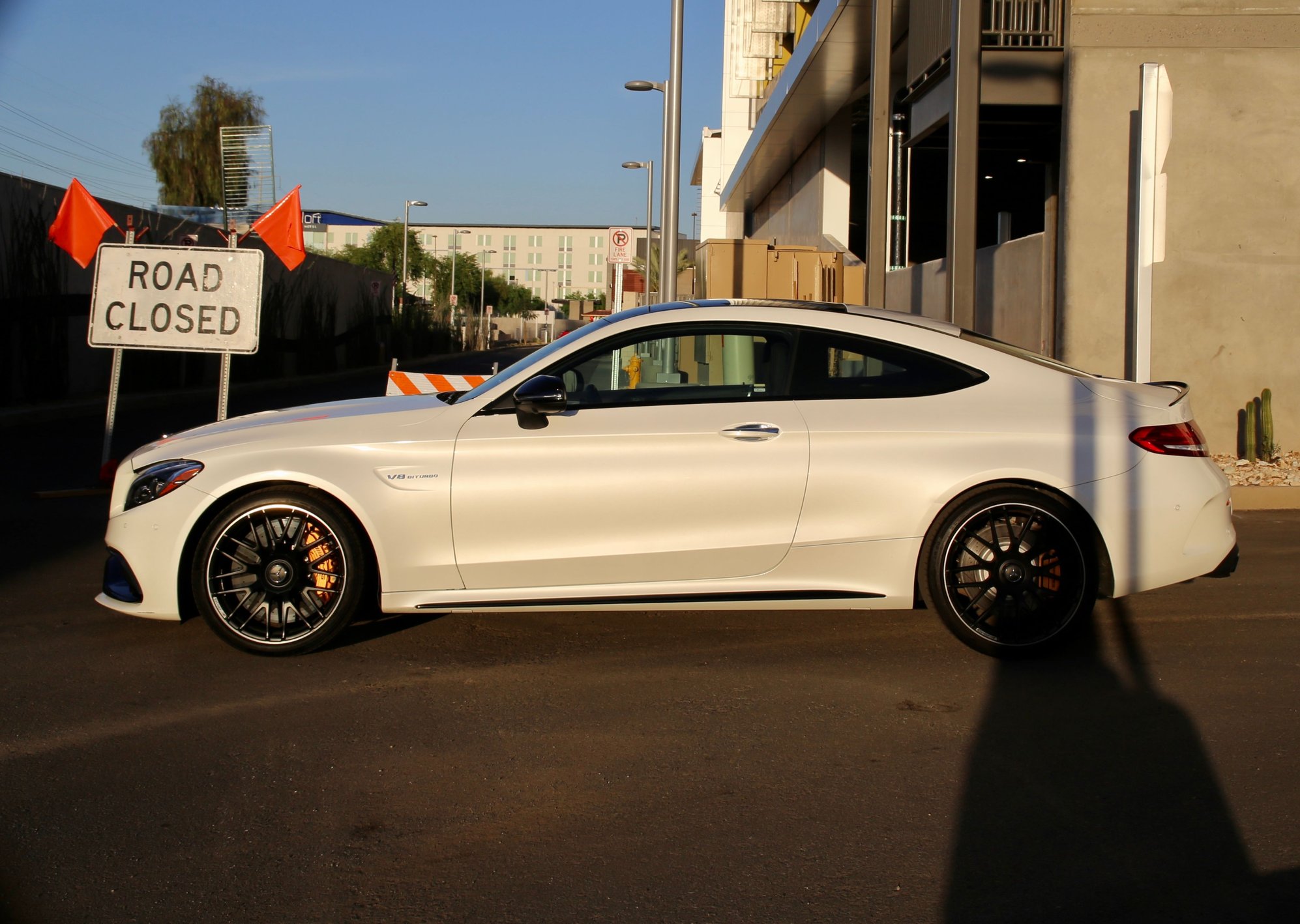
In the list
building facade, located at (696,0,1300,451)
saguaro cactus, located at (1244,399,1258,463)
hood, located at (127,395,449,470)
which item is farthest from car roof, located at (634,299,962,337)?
saguaro cactus, located at (1244,399,1258,463)

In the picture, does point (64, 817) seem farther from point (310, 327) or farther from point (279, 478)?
point (310, 327)

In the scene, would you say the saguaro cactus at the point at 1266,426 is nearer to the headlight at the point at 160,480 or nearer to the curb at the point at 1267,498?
the curb at the point at 1267,498

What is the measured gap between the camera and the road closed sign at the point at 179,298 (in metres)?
10.1

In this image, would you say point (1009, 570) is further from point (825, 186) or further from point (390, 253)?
point (390, 253)

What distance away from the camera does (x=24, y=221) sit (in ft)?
59.4

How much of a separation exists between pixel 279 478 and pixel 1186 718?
12.4ft

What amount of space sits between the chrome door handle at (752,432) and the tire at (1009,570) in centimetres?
82

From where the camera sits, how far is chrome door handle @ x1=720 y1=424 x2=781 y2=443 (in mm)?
5199

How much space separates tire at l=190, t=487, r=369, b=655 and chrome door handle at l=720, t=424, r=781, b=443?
1670 millimetres

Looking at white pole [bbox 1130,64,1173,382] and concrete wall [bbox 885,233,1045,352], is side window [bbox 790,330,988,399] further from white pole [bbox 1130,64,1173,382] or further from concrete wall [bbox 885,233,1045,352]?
concrete wall [bbox 885,233,1045,352]

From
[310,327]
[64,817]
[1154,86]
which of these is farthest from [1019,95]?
[310,327]

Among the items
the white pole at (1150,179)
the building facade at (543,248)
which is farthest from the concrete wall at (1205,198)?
the building facade at (543,248)

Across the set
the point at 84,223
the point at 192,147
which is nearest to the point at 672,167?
the point at 84,223

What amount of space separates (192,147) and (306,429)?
67148 millimetres
